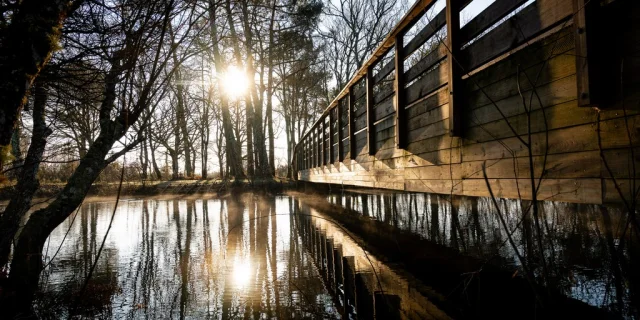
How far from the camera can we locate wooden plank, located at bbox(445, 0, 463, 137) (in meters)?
2.96

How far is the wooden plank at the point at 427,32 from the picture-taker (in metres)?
3.20

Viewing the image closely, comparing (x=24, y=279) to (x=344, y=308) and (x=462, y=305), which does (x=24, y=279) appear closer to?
(x=344, y=308)

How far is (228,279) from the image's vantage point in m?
3.21

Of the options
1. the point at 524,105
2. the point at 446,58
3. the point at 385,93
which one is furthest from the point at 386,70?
the point at 524,105

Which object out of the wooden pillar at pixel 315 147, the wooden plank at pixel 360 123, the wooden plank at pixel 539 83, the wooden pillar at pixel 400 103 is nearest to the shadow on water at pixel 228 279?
the wooden pillar at pixel 400 103

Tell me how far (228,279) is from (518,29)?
289 centimetres

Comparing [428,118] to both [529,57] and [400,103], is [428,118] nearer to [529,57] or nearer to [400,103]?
[400,103]

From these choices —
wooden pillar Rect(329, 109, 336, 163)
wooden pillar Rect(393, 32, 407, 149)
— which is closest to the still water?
wooden pillar Rect(393, 32, 407, 149)

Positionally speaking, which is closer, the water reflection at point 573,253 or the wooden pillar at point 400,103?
the water reflection at point 573,253

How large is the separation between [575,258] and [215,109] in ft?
80.5

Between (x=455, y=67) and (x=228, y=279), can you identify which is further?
(x=228, y=279)

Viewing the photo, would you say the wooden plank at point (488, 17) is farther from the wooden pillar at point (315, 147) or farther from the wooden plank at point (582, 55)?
the wooden pillar at point (315, 147)

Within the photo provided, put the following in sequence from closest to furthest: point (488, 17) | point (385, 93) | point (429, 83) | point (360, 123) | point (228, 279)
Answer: point (488, 17) → point (228, 279) → point (429, 83) → point (385, 93) → point (360, 123)

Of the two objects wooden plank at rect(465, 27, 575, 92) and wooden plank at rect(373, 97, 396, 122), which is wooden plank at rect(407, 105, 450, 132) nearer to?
wooden plank at rect(465, 27, 575, 92)
